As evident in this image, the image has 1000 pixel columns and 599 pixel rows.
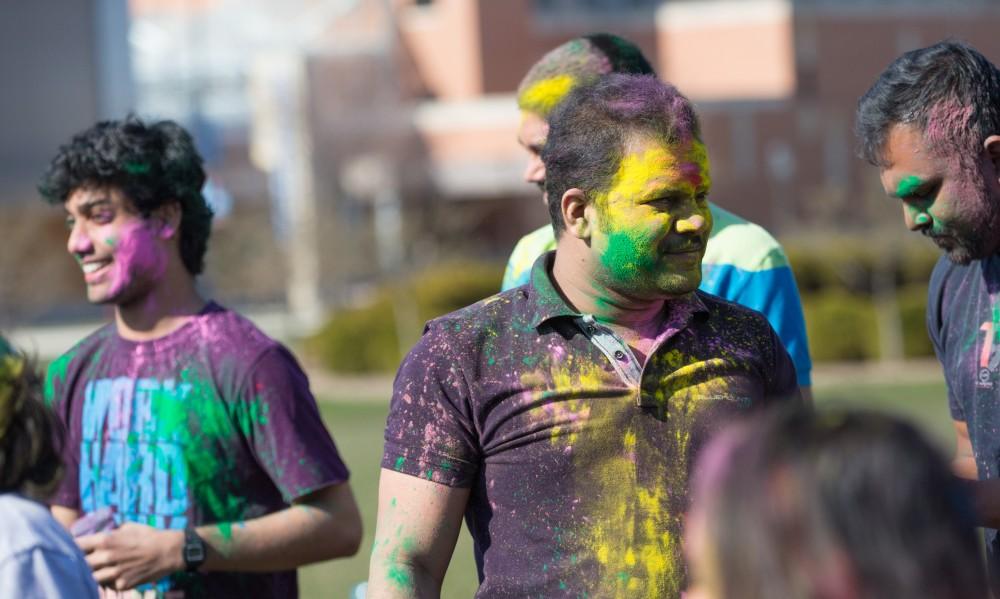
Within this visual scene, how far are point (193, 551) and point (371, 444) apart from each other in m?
13.3

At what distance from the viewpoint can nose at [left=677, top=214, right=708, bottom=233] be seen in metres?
2.83

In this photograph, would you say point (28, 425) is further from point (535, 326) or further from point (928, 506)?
point (928, 506)

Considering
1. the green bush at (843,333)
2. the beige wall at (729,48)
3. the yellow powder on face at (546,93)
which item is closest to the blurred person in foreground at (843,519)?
the yellow powder on face at (546,93)

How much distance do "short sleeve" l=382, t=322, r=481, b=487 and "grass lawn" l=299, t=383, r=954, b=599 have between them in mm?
712

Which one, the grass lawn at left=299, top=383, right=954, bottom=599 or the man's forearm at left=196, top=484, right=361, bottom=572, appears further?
the grass lawn at left=299, top=383, right=954, bottom=599

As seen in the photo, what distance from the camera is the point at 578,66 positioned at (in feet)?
12.7

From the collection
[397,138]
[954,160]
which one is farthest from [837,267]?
[954,160]

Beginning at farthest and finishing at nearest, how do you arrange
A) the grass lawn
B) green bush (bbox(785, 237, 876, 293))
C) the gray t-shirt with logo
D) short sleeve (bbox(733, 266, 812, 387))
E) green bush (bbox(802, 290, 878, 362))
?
green bush (bbox(785, 237, 876, 293))
green bush (bbox(802, 290, 878, 362))
the grass lawn
short sleeve (bbox(733, 266, 812, 387))
the gray t-shirt with logo

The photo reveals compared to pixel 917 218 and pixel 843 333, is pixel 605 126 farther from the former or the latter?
pixel 843 333

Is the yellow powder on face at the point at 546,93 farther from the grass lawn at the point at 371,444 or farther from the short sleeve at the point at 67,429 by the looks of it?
the short sleeve at the point at 67,429

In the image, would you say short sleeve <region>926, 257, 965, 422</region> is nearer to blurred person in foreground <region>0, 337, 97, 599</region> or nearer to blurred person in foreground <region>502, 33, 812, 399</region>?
blurred person in foreground <region>502, 33, 812, 399</region>

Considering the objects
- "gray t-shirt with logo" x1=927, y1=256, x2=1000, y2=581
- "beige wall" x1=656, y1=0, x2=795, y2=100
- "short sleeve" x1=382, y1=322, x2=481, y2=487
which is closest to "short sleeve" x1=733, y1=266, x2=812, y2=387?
"gray t-shirt with logo" x1=927, y1=256, x2=1000, y2=581

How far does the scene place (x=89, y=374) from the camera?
12.5ft

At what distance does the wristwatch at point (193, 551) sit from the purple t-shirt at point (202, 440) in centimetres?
10
